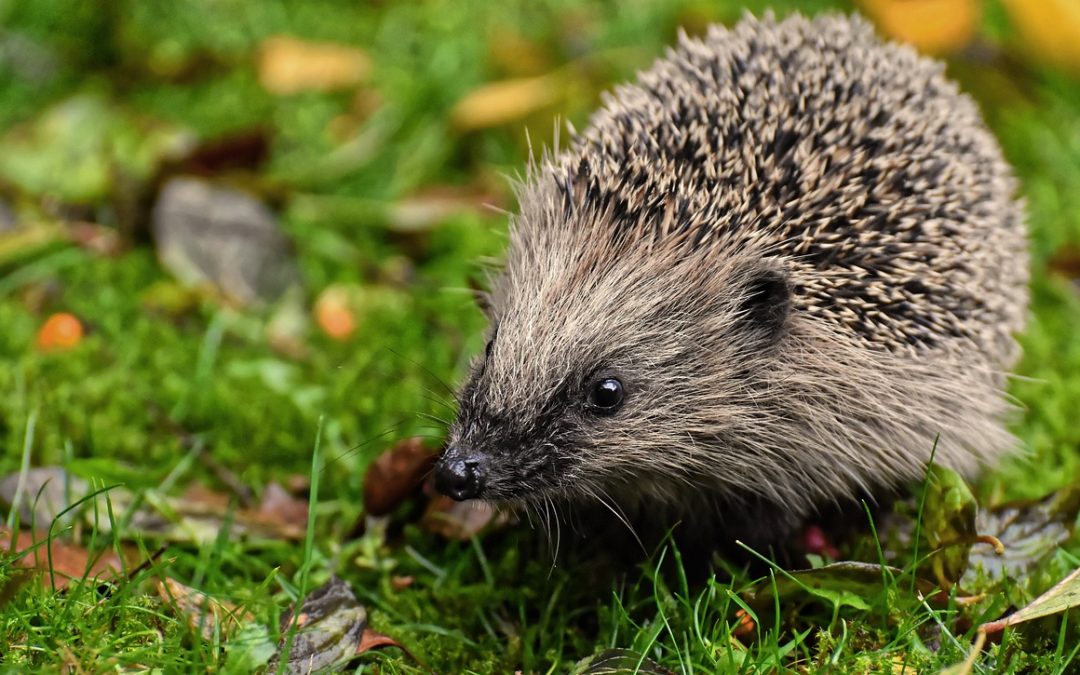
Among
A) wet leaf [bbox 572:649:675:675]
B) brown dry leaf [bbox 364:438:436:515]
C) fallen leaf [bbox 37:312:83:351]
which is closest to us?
wet leaf [bbox 572:649:675:675]

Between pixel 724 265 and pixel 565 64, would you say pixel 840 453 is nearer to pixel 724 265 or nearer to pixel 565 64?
pixel 724 265

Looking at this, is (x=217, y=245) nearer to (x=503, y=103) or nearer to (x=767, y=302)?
(x=503, y=103)

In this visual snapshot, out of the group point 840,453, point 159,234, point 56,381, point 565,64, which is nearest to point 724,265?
point 840,453

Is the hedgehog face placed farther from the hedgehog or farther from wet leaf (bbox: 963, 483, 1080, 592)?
wet leaf (bbox: 963, 483, 1080, 592)

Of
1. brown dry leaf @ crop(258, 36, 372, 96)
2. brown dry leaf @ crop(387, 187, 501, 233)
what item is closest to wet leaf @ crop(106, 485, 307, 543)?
brown dry leaf @ crop(387, 187, 501, 233)

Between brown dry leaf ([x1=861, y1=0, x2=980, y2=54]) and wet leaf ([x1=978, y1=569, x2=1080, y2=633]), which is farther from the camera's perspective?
brown dry leaf ([x1=861, y1=0, x2=980, y2=54])
